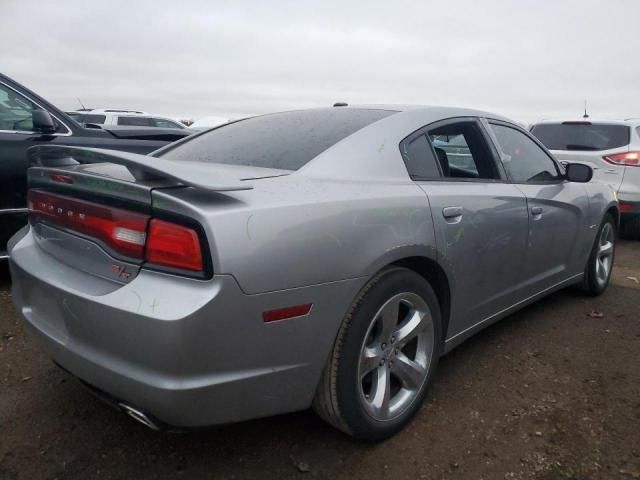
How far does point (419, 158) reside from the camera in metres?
2.40

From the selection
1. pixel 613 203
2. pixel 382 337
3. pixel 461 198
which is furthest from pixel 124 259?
pixel 613 203

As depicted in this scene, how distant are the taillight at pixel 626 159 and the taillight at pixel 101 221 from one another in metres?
6.20

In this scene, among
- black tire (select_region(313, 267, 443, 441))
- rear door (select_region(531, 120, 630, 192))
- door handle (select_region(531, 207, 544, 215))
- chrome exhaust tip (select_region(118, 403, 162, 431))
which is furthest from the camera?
rear door (select_region(531, 120, 630, 192))

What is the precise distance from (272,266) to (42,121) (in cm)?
307

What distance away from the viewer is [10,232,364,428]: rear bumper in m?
1.51

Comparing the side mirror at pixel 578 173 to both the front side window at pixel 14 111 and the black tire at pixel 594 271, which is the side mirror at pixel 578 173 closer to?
the black tire at pixel 594 271

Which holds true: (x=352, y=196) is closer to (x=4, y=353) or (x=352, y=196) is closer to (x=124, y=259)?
(x=124, y=259)

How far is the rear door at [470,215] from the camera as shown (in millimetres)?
2330

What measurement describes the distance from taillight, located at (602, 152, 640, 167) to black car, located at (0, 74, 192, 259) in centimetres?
531

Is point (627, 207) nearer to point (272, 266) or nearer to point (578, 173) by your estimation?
point (578, 173)

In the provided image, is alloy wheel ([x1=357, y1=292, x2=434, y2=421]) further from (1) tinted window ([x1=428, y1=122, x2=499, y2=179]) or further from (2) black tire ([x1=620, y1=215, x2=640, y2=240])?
(2) black tire ([x1=620, y1=215, x2=640, y2=240])

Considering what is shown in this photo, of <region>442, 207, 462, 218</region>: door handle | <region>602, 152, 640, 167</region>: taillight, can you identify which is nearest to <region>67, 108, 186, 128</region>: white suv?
<region>602, 152, 640, 167</region>: taillight

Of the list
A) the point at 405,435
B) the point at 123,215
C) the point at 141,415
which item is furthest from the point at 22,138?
the point at 405,435

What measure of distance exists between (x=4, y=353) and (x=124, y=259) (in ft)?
5.53
